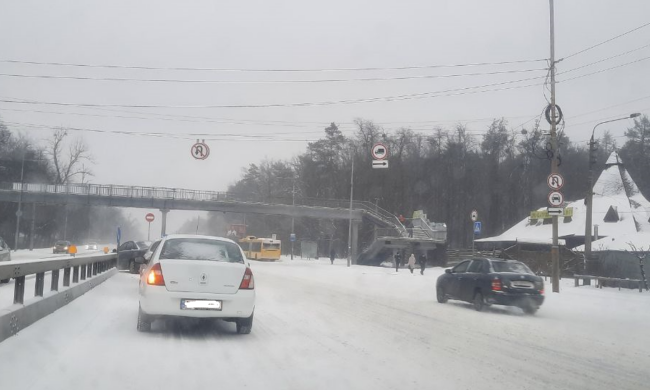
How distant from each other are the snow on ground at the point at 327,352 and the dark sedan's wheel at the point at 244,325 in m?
0.18

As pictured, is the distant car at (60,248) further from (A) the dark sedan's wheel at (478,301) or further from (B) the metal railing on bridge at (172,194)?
(A) the dark sedan's wheel at (478,301)

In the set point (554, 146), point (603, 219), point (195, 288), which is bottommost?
point (195, 288)

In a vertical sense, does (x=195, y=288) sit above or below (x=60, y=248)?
above

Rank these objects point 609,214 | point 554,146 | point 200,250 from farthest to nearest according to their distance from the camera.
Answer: point 609,214, point 554,146, point 200,250

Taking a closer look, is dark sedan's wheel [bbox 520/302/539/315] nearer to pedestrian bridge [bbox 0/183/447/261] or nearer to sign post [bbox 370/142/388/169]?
sign post [bbox 370/142/388/169]

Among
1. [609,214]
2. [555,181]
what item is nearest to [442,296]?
[555,181]

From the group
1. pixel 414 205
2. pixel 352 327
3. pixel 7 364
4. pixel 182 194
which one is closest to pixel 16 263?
pixel 7 364

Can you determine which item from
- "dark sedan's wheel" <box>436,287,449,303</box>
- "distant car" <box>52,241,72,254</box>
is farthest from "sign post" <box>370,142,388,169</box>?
"distant car" <box>52,241,72,254</box>

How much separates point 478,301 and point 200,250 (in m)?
9.64

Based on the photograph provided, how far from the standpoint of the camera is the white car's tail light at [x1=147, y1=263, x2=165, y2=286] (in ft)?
33.3

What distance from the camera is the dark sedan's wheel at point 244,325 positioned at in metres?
10.7

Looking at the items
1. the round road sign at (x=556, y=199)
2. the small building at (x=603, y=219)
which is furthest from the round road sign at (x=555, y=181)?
the small building at (x=603, y=219)

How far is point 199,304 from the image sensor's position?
1017cm

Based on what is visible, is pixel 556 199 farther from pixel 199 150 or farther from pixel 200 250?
pixel 200 250
